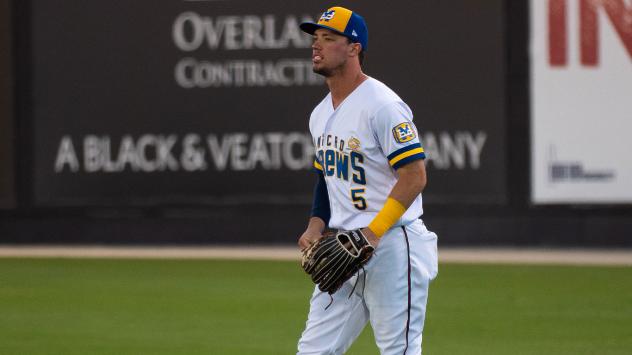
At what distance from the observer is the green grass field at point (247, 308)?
920 centimetres

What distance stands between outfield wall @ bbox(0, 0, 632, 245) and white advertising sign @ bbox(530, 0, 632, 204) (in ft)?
0.39

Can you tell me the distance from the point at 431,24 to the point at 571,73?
5.50 ft

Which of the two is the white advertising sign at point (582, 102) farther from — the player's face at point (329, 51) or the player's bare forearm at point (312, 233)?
the player's face at point (329, 51)

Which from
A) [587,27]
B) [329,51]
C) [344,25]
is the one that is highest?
[587,27]

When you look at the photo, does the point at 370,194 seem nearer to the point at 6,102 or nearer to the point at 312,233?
the point at 312,233

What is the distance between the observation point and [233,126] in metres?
15.8

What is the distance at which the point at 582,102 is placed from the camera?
Answer: 15023mm

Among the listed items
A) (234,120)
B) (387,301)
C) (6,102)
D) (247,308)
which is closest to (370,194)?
(387,301)

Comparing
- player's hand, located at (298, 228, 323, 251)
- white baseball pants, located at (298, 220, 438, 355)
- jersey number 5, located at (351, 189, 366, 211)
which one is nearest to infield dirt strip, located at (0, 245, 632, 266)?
player's hand, located at (298, 228, 323, 251)

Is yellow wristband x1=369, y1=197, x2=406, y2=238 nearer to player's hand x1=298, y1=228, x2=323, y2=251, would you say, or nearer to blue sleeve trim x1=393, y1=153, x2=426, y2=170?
blue sleeve trim x1=393, y1=153, x2=426, y2=170

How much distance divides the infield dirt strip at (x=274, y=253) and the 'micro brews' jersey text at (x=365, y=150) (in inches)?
331

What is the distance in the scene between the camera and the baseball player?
5.71m

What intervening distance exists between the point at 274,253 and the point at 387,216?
9612 mm

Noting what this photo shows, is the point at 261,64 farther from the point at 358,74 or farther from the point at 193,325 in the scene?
the point at 358,74
